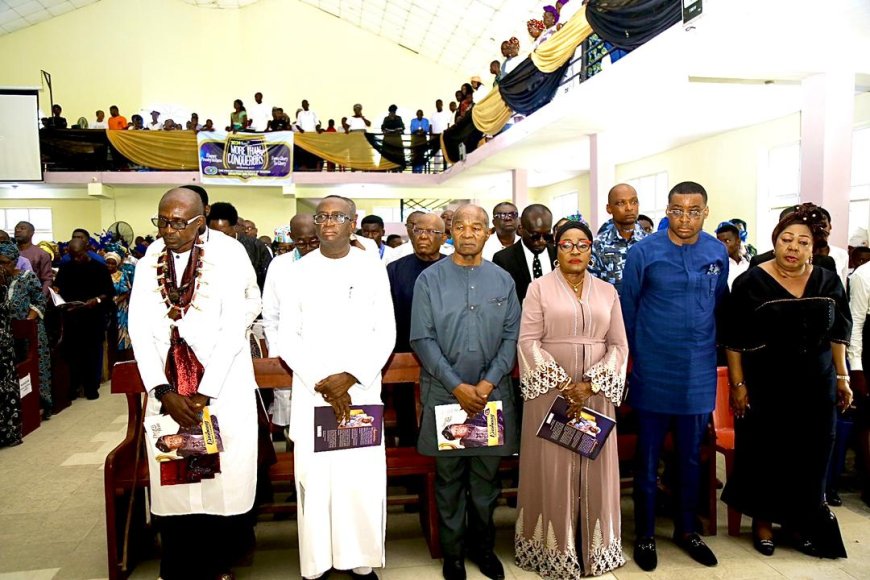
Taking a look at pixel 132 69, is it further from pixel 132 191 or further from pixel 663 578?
pixel 663 578

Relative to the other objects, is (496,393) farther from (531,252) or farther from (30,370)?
(30,370)

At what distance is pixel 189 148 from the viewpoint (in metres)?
14.3

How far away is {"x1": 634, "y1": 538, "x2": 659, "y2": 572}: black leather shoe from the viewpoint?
3.07m

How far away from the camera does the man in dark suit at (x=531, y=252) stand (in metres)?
3.90

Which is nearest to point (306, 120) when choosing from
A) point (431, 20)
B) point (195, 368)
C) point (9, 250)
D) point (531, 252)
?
point (431, 20)

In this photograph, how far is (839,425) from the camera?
12.3 feet

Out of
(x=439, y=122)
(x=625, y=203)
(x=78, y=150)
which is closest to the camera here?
(x=625, y=203)

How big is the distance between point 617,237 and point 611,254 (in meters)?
0.12

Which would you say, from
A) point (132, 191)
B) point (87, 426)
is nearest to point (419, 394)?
point (87, 426)

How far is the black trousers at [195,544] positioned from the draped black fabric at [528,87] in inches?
254

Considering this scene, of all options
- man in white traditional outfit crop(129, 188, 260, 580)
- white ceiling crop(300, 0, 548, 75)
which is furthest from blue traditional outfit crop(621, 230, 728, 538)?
white ceiling crop(300, 0, 548, 75)

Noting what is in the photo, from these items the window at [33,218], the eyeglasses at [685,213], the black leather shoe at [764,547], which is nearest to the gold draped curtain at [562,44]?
the eyeglasses at [685,213]

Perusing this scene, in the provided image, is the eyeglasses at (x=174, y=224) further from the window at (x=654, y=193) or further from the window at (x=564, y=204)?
the window at (x=564, y=204)

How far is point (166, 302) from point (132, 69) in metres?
19.5
